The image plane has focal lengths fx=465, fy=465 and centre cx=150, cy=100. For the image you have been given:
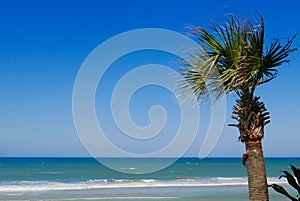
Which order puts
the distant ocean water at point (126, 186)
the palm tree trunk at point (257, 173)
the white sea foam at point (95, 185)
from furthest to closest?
the white sea foam at point (95, 185) < the distant ocean water at point (126, 186) < the palm tree trunk at point (257, 173)

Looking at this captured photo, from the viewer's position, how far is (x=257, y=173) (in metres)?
5.95

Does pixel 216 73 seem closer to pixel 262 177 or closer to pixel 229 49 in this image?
pixel 229 49

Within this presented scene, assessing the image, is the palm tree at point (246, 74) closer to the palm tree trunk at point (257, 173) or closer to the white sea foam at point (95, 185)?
the palm tree trunk at point (257, 173)

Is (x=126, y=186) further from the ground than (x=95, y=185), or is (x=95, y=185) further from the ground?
(x=95, y=185)

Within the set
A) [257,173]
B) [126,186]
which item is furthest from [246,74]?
[126,186]

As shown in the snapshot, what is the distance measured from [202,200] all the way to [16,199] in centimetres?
803

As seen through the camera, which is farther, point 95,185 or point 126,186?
point 95,185

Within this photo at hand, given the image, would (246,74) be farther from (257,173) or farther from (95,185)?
(95,185)

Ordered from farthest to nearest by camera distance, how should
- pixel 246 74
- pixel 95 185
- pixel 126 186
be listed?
pixel 95 185
pixel 126 186
pixel 246 74

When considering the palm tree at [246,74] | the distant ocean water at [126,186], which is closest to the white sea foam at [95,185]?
the distant ocean water at [126,186]

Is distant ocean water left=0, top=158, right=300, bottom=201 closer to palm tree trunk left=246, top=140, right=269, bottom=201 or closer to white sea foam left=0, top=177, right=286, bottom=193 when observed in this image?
white sea foam left=0, top=177, right=286, bottom=193

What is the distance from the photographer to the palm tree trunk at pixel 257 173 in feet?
19.5

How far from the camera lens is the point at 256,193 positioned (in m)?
5.95

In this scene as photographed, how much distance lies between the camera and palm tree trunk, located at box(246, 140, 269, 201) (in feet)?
19.5
